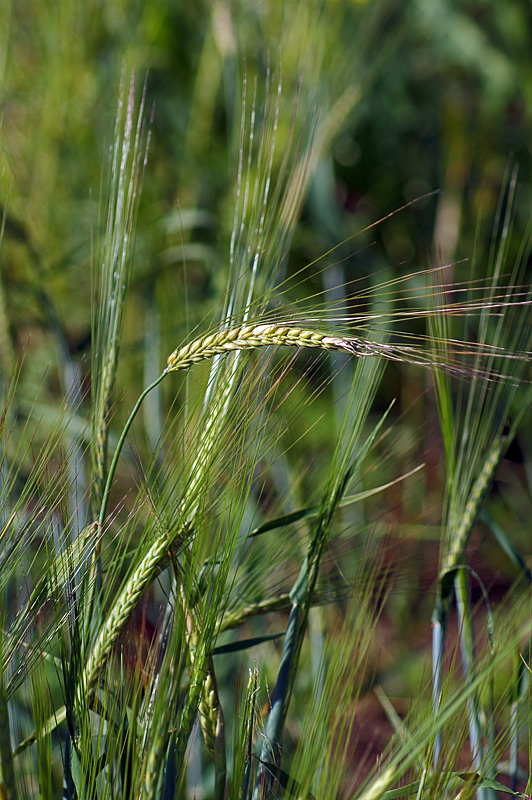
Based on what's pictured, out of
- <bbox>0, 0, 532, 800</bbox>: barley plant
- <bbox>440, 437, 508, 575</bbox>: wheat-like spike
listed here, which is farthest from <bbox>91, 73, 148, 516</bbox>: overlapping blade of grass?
<bbox>440, 437, 508, 575</bbox>: wheat-like spike

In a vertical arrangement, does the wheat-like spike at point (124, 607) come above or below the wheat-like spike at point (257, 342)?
below

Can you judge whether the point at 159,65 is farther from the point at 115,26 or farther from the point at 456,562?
the point at 456,562

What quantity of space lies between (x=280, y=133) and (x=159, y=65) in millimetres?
730

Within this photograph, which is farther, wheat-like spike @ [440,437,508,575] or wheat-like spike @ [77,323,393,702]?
wheat-like spike @ [440,437,508,575]

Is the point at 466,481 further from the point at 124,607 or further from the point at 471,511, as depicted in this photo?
the point at 124,607

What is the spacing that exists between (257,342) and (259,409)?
0.16 ft

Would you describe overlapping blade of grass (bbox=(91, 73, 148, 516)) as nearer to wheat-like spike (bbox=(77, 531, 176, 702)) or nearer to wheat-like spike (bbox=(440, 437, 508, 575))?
wheat-like spike (bbox=(77, 531, 176, 702))

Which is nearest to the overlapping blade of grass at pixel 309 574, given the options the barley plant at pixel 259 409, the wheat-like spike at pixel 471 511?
the barley plant at pixel 259 409

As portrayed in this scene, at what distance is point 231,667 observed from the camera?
83cm

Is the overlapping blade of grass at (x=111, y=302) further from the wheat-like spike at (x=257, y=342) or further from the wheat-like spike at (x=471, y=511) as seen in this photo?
the wheat-like spike at (x=471, y=511)

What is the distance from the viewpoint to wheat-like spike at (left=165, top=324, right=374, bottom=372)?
36cm

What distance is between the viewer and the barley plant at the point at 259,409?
39 cm

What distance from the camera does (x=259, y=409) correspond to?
41 cm

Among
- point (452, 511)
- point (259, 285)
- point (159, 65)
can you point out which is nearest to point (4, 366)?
point (259, 285)
